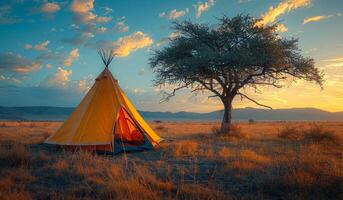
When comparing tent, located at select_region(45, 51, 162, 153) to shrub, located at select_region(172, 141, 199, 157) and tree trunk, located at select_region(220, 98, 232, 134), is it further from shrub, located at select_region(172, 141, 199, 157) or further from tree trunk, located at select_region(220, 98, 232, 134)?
tree trunk, located at select_region(220, 98, 232, 134)

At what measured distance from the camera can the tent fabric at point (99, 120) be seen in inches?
472

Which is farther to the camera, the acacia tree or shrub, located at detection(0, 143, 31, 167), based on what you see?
the acacia tree

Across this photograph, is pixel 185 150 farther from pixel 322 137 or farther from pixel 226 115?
pixel 322 137

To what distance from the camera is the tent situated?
471 inches

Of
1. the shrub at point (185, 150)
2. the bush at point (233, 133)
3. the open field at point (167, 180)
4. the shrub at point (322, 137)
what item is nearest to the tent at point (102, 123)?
the shrub at point (185, 150)

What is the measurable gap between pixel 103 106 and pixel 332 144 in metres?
10.8

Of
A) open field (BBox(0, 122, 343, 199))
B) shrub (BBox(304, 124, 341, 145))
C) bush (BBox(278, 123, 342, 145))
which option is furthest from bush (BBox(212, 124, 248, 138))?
open field (BBox(0, 122, 343, 199))

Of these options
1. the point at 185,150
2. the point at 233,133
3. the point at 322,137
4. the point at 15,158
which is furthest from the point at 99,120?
the point at 322,137

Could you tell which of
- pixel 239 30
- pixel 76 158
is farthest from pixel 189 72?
pixel 76 158

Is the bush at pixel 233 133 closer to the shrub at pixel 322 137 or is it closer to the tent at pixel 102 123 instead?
the shrub at pixel 322 137

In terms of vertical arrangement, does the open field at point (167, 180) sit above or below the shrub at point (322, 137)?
below

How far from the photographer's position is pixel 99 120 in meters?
12.5

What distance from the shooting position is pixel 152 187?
21.2ft

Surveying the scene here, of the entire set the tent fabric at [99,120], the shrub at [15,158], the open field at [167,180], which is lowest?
the open field at [167,180]
